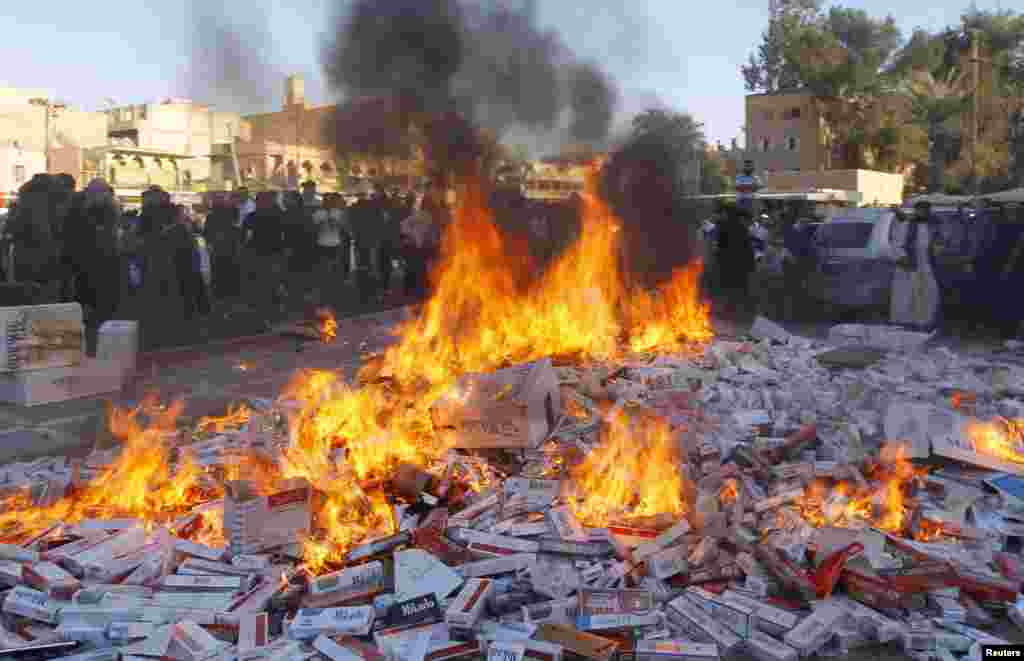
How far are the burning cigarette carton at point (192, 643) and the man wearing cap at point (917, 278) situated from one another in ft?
30.3

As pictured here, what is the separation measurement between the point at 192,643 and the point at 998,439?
15.7ft

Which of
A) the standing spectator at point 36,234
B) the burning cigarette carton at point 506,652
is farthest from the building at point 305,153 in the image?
the burning cigarette carton at point 506,652

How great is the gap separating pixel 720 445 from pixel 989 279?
21.8 feet

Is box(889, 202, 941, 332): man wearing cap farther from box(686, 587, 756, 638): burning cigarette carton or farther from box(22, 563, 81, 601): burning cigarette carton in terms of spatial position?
box(22, 563, 81, 601): burning cigarette carton

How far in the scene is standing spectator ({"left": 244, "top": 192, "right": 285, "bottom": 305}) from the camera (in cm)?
1161

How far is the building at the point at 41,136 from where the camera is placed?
22.7 meters

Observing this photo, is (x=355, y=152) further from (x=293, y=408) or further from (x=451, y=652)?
(x=451, y=652)

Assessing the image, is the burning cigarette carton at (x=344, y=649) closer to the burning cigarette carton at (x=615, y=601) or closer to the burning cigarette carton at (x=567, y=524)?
the burning cigarette carton at (x=615, y=601)

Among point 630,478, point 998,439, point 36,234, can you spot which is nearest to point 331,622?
point 630,478

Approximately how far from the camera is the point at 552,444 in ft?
18.0

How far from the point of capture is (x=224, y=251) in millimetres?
11078

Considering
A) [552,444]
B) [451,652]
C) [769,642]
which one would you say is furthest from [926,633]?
[552,444]

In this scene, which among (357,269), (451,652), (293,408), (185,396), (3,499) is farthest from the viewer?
(357,269)

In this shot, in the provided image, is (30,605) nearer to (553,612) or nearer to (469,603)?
(469,603)
